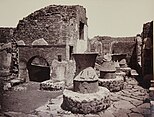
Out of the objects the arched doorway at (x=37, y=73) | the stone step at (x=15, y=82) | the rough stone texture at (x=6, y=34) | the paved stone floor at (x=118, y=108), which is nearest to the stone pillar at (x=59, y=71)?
the arched doorway at (x=37, y=73)

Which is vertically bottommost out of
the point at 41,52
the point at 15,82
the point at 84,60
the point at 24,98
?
the point at 24,98

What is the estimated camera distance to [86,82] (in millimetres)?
4316

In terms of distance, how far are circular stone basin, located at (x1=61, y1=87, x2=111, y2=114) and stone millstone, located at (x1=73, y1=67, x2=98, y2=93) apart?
12 centimetres

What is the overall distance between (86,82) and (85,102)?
51cm

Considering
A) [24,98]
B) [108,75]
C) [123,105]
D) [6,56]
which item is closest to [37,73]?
[6,56]

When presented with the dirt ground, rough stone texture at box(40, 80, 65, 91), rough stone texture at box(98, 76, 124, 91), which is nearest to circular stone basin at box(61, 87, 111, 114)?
the dirt ground

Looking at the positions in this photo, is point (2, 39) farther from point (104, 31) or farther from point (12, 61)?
point (104, 31)

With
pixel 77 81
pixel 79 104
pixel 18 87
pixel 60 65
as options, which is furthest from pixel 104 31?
pixel 18 87

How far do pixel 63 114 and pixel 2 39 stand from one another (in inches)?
221

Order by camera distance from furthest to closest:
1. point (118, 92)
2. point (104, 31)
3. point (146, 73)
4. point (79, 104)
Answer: point (146, 73) → point (118, 92) → point (104, 31) → point (79, 104)

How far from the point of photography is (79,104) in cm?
399

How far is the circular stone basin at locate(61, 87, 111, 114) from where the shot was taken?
13.1ft

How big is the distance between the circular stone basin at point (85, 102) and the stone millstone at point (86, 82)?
0.12 metres

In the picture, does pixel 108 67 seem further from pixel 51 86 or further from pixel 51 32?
pixel 51 32
